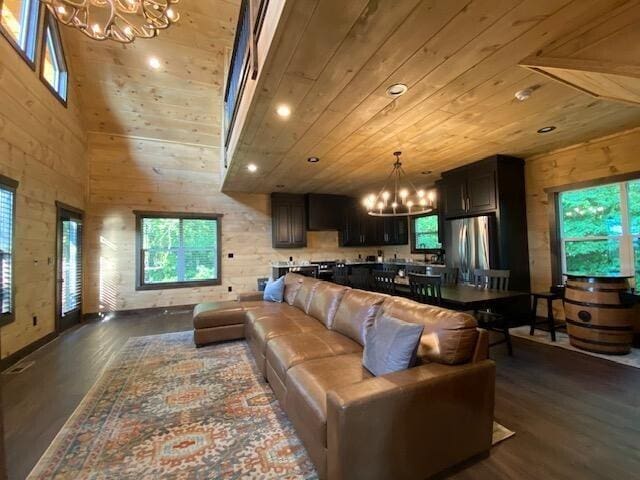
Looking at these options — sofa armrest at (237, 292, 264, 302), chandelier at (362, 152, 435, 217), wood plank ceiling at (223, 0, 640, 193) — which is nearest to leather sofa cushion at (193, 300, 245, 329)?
sofa armrest at (237, 292, 264, 302)

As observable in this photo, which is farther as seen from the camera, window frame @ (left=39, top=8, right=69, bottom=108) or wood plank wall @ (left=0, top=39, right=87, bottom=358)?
window frame @ (left=39, top=8, right=69, bottom=108)

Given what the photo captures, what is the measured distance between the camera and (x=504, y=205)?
4.31 meters

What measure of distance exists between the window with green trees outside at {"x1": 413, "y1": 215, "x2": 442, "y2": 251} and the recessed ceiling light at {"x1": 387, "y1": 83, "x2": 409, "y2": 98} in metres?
4.34

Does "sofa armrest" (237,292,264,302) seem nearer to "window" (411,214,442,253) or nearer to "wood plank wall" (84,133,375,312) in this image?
"wood plank wall" (84,133,375,312)

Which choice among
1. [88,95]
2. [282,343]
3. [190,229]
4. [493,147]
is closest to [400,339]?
[282,343]

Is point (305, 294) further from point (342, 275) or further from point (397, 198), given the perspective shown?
point (397, 198)

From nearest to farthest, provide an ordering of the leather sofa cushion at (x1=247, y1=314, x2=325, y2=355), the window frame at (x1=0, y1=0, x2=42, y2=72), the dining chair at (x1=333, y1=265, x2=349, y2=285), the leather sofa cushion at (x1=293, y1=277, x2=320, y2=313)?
the leather sofa cushion at (x1=247, y1=314, x2=325, y2=355)
the window frame at (x1=0, y1=0, x2=42, y2=72)
the leather sofa cushion at (x1=293, y1=277, x2=320, y2=313)
the dining chair at (x1=333, y1=265, x2=349, y2=285)

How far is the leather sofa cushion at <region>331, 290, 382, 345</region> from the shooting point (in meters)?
2.34

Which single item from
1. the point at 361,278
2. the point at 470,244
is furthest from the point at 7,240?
the point at 470,244

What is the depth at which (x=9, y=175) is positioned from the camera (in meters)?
3.23

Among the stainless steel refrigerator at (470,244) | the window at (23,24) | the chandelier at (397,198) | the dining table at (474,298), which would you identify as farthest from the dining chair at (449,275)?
the window at (23,24)

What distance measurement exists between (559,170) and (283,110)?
406 cm

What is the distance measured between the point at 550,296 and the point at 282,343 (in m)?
3.49

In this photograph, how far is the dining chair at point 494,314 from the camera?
3.14 m
